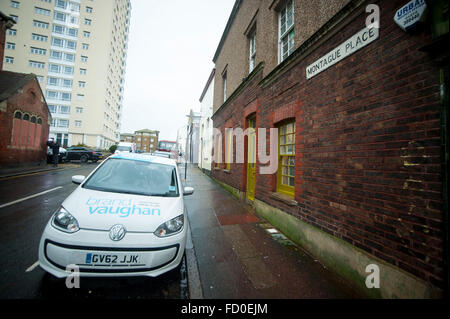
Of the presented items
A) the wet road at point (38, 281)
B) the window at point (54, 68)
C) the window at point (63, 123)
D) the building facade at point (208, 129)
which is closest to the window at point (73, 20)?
the window at point (54, 68)

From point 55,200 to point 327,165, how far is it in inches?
294

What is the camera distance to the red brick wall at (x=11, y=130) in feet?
37.5

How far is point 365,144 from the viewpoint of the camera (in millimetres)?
2438

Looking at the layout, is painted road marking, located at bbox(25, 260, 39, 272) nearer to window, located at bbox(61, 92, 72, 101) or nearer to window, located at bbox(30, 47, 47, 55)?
window, located at bbox(61, 92, 72, 101)

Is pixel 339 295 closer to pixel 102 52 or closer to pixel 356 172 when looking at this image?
pixel 356 172

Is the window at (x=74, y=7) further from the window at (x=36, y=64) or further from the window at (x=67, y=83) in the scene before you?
the window at (x=67, y=83)

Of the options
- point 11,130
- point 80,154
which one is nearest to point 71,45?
point 80,154

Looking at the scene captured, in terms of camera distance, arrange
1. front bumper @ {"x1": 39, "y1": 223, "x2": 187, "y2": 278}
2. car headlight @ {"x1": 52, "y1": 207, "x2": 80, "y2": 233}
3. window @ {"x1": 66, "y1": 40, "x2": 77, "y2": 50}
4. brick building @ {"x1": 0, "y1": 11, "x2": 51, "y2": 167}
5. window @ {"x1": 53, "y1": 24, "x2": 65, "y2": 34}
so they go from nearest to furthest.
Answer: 1. front bumper @ {"x1": 39, "y1": 223, "x2": 187, "y2": 278}
2. car headlight @ {"x1": 52, "y1": 207, "x2": 80, "y2": 233}
3. brick building @ {"x1": 0, "y1": 11, "x2": 51, "y2": 167}
4. window @ {"x1": 53, "y1": 24, "x2": 65, "y2": 34}
5. window @ {"x1": 66, "y1": 40, "x2": 77, "y2": 50}

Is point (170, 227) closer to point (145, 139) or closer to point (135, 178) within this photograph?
point (135, 178)

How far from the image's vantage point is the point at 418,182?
6.17 ft

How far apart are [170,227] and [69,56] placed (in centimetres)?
5049

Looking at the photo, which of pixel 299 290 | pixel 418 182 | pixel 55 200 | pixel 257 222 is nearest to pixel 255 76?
pixel 257 222

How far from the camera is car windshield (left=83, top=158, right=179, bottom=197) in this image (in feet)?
9.55

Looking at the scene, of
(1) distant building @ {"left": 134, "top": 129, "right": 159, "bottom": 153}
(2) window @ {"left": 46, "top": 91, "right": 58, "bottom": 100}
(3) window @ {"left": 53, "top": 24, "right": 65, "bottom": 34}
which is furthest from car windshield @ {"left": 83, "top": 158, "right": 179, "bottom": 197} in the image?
(1) distant building @ {"left": 134, "top": 129, "right": 159, "bottom": 153}
